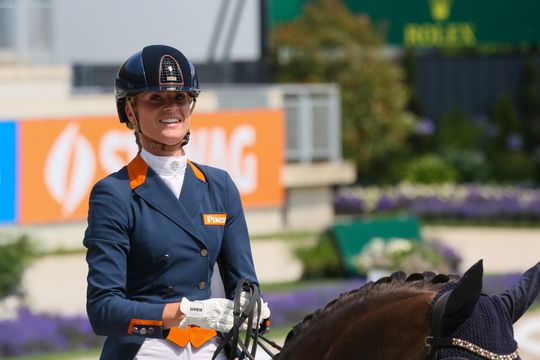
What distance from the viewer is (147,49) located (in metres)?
3.16

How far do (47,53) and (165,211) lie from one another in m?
14.4

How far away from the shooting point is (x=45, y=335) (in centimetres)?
962

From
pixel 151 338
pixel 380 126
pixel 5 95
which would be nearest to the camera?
pixel 151 338

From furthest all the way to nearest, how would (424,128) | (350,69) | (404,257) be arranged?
1. (424,128)
2. (350,69)
3. (404,257)

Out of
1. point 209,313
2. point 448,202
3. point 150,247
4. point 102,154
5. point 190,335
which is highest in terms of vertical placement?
point 150,247

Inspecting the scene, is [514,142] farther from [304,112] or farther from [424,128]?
[304,112]

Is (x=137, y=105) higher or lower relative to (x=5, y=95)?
higher

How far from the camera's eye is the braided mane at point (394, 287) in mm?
2760

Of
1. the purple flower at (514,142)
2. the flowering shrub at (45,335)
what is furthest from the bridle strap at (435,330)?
the purple flower at (514,142)

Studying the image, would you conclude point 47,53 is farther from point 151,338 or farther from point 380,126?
point 151,338

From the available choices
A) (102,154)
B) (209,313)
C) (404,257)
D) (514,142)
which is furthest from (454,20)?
(209,313)

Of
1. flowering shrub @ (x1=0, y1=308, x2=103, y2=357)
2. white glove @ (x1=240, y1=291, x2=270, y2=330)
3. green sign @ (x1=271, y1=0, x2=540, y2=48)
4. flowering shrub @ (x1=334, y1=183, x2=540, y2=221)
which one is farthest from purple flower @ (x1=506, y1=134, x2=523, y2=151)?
white glove @ (x1=240, y1=291, x2=270, y2=330)

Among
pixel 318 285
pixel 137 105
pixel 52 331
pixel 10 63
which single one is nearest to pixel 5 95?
pixel 10 63

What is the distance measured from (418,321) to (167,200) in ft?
2.85
